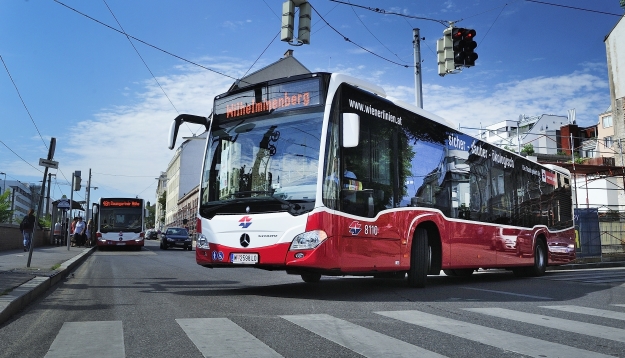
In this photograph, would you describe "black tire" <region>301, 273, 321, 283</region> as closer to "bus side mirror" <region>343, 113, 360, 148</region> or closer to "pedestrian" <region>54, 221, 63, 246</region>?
"bus side mirror" <region>343, 113, 360, 148</region>

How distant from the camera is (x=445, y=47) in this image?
1492 centimetres

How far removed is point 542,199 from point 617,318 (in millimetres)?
9215

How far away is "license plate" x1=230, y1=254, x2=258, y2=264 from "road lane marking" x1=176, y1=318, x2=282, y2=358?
7.16ft

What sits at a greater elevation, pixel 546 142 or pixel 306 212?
pixel 546 142

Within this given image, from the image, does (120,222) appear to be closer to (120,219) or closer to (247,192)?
(120,219)

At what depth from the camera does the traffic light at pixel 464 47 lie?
48.1 feet

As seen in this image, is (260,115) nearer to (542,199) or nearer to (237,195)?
(237,195)

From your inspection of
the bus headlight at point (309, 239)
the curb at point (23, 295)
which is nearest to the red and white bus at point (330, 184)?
the bus headlight at point (309, 239)

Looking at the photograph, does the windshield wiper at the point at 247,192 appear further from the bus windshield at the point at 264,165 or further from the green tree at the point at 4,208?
the green tree at the point at 4,208

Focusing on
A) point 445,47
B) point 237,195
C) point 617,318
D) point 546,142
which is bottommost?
point 617,318

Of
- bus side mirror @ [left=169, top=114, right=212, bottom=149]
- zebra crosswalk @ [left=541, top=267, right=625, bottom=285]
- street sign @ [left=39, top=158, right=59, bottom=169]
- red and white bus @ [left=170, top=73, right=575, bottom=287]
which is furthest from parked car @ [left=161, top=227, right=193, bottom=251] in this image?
bus side mirror @ [left=169, top=114, right=212, bottom=149]

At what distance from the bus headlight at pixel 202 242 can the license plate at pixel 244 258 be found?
2.03 feet

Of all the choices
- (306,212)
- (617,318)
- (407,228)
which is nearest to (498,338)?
(617,318)

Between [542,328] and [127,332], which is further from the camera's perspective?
[542,328]
